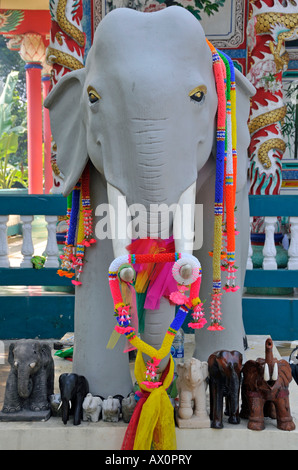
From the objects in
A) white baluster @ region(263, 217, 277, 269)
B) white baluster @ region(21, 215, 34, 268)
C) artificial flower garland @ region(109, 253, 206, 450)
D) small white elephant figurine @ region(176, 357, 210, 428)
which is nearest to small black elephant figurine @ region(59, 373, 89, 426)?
artificial flower garland @ region(109, 253, 206, 450)

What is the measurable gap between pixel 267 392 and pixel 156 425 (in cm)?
43

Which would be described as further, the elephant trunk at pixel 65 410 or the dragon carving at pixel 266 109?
the dragon carving at pixel 266 109

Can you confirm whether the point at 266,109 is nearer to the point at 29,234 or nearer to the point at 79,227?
the point at 29,234

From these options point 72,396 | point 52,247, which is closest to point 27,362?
point 72,396

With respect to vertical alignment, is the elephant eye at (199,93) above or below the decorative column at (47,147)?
below

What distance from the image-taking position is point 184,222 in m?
2.28

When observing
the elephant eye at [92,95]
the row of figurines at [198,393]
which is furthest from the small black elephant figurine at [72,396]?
the elephant eye at [92,95]

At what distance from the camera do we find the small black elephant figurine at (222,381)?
95.6 inches

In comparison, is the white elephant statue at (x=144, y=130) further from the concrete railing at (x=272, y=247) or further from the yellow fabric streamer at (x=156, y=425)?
the concrete railing at (x=272, y=247)

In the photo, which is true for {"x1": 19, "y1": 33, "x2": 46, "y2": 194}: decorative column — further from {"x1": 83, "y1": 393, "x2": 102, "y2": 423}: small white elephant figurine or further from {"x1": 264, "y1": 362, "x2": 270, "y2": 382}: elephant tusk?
{"x1": 264, "y1": 362, "x2": 270, "y2": 382}: elephant tusk

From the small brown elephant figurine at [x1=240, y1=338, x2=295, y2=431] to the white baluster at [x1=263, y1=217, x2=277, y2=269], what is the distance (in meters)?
1.99

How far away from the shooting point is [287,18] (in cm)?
470

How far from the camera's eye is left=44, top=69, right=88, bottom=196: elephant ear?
2.61 m

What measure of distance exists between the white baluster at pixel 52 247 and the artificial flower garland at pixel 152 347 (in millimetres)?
2190
